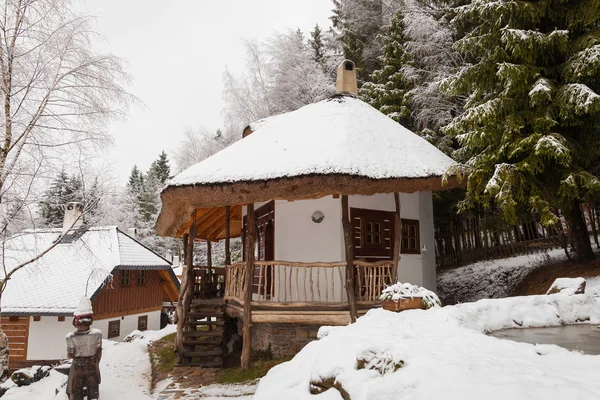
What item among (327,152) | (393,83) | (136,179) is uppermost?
(136,179)

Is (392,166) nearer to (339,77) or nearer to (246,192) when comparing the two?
(246,192)

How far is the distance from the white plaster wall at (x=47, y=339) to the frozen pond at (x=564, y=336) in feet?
66.1

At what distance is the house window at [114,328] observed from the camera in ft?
73.1

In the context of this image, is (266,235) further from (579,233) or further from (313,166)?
(579,233)

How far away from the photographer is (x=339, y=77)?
13.3m

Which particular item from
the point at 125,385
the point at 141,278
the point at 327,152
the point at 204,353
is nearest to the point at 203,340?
the point at 204,353

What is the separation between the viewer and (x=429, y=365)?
11.4ft

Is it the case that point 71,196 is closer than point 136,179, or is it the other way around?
point 71,196

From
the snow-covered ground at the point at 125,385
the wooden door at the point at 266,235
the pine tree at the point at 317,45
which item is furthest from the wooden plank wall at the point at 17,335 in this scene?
the pine tree at the point at 317,45

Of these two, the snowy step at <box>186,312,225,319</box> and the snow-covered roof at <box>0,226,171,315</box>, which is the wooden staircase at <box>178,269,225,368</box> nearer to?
the snowy step at <box>186,312,225,319</box>

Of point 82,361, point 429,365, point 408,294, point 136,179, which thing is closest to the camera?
point 429,365

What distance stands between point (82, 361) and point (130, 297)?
687 inches

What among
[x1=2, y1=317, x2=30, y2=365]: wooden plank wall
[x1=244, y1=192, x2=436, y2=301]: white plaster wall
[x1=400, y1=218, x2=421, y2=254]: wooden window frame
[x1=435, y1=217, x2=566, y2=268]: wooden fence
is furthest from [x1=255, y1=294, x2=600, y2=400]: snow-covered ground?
[x1=2, y1=317, x2=30, y2=365]: wooden plank wall

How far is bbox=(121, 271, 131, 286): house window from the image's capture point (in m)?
23.4
